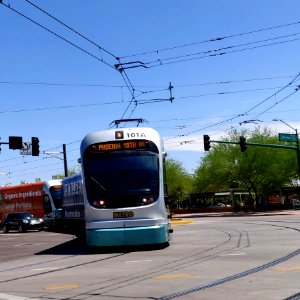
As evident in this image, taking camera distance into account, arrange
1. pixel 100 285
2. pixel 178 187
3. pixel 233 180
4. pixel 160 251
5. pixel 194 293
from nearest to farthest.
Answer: pixel 194 293
pixel 100 285
pixel 160 251
pixel 233 180
pixel 178 187

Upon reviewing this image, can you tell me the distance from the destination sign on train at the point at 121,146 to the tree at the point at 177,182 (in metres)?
68.4

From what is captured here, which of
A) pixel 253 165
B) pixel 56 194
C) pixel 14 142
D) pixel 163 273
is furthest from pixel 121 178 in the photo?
pixel 253 165

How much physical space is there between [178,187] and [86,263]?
7237cm

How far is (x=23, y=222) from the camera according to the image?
37750 mm

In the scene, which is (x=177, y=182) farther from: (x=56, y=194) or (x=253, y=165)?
(x=56, y=194)

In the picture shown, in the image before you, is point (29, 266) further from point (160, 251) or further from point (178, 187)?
point (178, 187)

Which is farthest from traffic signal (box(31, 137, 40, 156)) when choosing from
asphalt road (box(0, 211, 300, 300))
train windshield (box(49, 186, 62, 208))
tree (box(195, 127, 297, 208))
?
tree (box(195, 127, 297, 208))

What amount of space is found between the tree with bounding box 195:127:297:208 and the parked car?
26.5 metres

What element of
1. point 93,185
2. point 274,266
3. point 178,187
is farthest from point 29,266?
point 178,187

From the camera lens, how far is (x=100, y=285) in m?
9.82

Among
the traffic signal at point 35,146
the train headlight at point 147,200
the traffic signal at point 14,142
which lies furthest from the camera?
the traffic signal at point 35,146

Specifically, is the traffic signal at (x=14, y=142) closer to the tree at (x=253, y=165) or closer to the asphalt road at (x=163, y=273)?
the asphalt road at (x=163, y=273)

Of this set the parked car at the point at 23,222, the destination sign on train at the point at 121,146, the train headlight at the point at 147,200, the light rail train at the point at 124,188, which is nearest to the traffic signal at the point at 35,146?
the parked car at the point at 23,222

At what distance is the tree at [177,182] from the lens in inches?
3366
